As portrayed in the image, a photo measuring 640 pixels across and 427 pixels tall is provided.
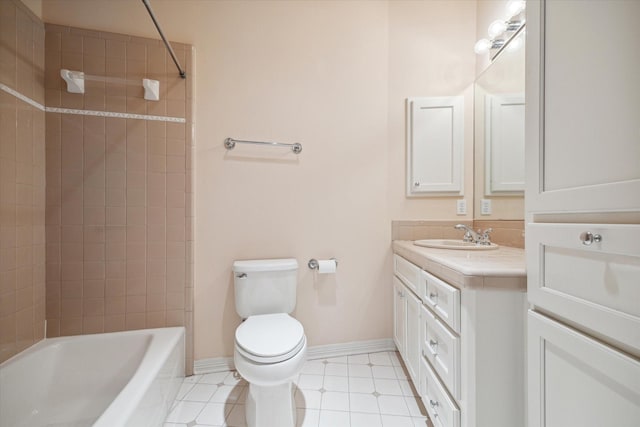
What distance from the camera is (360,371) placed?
1.62m

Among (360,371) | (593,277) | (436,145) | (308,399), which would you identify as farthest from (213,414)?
(436,145)

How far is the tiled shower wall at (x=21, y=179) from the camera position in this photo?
3.80ft

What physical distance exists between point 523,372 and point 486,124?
1471 mm

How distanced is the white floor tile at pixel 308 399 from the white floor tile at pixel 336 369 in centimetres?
20

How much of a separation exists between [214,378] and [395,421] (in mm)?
1087

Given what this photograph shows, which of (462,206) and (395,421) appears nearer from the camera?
(395,421)

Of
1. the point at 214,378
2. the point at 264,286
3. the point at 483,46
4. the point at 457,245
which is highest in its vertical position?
the point at 483,46

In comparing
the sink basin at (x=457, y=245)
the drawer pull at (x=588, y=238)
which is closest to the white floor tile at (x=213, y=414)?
the sink basin at (x=457, y=245)

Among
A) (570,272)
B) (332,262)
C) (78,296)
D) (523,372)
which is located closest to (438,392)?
(523,372)

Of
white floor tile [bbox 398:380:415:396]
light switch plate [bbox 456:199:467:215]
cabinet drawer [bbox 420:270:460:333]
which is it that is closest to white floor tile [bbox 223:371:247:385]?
white floor tile [bbox 398:380:415:396]

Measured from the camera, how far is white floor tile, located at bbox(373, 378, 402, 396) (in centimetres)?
143

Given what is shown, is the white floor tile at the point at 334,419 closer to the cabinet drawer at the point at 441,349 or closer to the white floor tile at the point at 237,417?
the white floor tile at the point at 237,417

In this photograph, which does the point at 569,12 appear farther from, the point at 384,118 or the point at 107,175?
the point at 107,175

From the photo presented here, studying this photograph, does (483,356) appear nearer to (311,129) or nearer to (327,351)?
(327,351)
